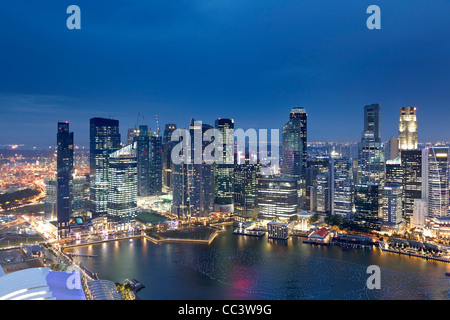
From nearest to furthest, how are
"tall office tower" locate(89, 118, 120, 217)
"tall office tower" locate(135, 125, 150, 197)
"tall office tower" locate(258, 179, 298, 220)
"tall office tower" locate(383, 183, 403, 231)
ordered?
"tall office tower" locate(383, 183, 403, 231), "tall office tower" locate(258, 179, 298, 220), "tall office tower" locate(89, 118, 120, 217), "tall office tower" locate(135, 125, 150, 197)

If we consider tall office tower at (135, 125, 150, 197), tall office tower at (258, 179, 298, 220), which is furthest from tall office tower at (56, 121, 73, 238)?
tall office tower at (258, 179, 298, 220)

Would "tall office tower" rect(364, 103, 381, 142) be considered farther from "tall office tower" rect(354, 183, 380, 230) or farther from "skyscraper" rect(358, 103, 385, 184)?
"tall office tower" rect(354, 183, 380, 230)

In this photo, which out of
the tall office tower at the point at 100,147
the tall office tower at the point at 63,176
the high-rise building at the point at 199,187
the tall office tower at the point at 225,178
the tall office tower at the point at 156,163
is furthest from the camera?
the tall office tower at the point at 156,163

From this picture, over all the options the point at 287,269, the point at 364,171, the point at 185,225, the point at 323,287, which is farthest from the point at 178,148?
the point at 323,287

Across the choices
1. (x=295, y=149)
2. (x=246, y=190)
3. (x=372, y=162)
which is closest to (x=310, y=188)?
(x=246, y=190)

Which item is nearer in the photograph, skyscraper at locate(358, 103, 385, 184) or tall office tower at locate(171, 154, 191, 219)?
tall office tower at locate(171, 154, 191, 219)

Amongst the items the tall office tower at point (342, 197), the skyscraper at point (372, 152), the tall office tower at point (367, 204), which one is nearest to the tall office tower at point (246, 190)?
the tall office tower at point (342, 197)

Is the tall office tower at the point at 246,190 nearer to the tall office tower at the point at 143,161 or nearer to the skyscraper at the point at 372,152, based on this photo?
the tall office tower at the point at 143,161
